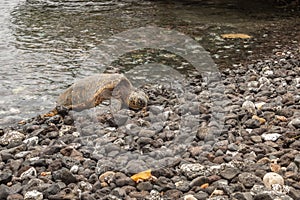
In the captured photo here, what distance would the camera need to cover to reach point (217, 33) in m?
12.3

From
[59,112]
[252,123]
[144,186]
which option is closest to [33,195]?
[144,186]

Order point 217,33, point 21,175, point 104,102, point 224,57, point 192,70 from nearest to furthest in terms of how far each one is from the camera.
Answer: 1. point 21,175
2. point 104,102
3. point 192,70
4. point 224,57
5. point 217,33

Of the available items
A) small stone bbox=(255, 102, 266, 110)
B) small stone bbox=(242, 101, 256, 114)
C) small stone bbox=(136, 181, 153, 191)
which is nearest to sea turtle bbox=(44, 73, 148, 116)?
small stone bbox=(242, 101, 256, 114)

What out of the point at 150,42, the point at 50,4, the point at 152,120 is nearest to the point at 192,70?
the point at 150,42

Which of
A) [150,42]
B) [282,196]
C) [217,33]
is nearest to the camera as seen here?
[282,196]

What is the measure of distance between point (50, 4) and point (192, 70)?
967 centimetres

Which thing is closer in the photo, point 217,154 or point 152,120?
point 217,154

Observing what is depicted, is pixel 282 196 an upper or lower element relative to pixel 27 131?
upper

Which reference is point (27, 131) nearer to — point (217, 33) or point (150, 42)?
point (150, 42)

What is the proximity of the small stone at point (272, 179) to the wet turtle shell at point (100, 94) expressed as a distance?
2883 millimetres

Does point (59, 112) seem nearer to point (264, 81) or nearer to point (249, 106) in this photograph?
point (249, 106)

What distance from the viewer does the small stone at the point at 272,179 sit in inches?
153

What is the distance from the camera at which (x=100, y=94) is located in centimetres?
679

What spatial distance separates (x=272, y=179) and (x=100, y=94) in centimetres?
355
